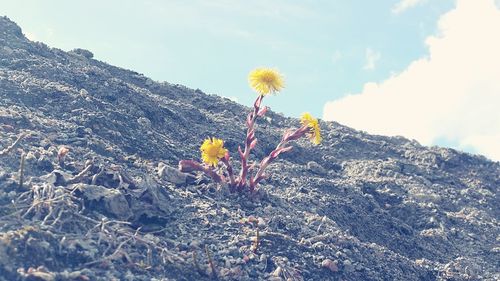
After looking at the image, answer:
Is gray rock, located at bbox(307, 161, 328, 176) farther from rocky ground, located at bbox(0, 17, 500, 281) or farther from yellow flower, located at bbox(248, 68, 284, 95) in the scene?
yellow flower, located at bbox(248, 68, 284, 95)

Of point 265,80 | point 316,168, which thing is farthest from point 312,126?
point 316,168

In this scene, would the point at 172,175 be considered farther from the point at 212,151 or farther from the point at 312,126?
the point at 312,126

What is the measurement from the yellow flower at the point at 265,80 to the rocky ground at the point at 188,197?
1.70 meters

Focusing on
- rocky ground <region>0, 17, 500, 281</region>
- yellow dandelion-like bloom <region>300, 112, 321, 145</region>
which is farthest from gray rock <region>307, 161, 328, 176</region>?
yellow dandelion-like bloom <region>300, 112, 321, 145</region>

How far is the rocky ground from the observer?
752cm

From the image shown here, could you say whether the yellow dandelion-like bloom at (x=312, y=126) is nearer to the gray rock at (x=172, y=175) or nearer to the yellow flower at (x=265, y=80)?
the yellow flower at (x=265, y=80)

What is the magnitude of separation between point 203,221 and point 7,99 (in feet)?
15.8

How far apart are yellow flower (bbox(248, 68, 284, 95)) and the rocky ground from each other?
5.57 feet

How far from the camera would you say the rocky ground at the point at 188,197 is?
752 cm

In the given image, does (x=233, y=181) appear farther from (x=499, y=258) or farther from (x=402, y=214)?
(x=499, y=258)

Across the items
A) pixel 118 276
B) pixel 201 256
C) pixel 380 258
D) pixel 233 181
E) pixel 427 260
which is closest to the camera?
pixel 118 276

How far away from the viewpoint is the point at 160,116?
1346 cm

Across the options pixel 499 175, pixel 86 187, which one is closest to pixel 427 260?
pixel 86 187

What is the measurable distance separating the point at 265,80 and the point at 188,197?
2305mm
